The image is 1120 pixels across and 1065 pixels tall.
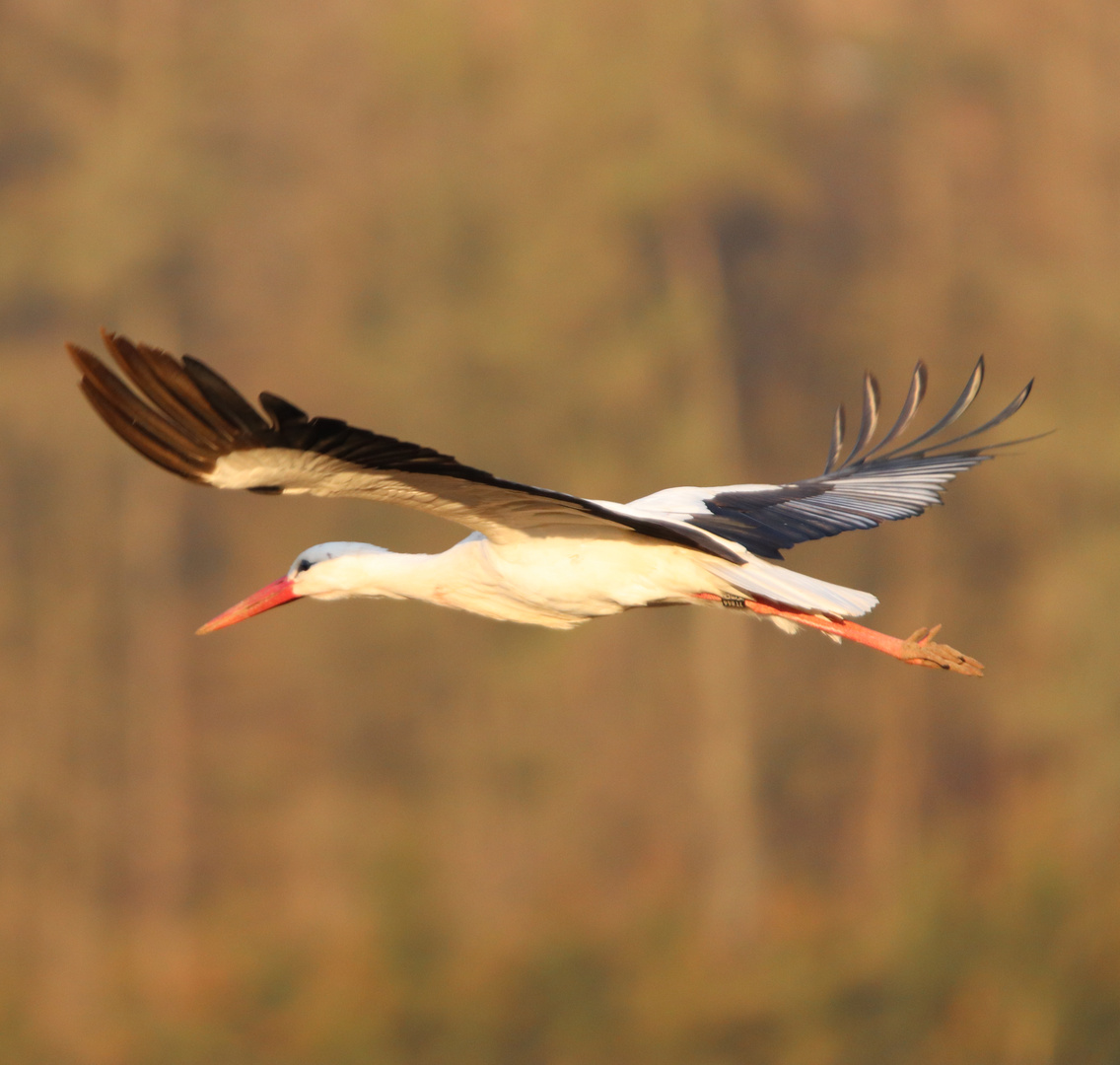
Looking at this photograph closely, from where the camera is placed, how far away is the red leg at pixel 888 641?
4.70 meters

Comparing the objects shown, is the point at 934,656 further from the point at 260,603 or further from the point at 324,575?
the point at 260,603

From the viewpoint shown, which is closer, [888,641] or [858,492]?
[888,641]

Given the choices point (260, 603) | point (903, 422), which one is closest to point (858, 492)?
point (903, 422)

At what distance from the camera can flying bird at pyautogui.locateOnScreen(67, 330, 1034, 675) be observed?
3.29 metres

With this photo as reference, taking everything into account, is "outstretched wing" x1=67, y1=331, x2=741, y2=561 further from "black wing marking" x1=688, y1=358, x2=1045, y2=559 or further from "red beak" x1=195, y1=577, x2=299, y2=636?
"red beak" x1=195, y1=577, x2=299, y2=636

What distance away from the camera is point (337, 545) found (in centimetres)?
493

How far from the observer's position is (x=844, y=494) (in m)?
5.45

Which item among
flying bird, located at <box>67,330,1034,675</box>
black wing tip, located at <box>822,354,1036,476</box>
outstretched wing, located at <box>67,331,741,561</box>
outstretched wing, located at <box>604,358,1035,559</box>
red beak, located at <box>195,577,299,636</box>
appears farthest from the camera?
black wing tip, located at <box>822,354,1036,476</box>

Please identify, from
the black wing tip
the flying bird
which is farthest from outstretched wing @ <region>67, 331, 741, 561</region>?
the black wing tip

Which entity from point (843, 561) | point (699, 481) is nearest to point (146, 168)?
point (699, 481)

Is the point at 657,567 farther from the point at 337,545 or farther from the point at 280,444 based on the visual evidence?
the point at 280,444

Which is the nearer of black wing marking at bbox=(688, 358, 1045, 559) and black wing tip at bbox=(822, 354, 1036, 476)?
black wing marking at bbox=(688, 358, 1045, 559)

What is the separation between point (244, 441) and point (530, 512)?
113cm

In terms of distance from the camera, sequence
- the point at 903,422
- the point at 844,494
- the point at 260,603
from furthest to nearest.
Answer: the point at 903,422, the point at 844,494, the point at 260,603
